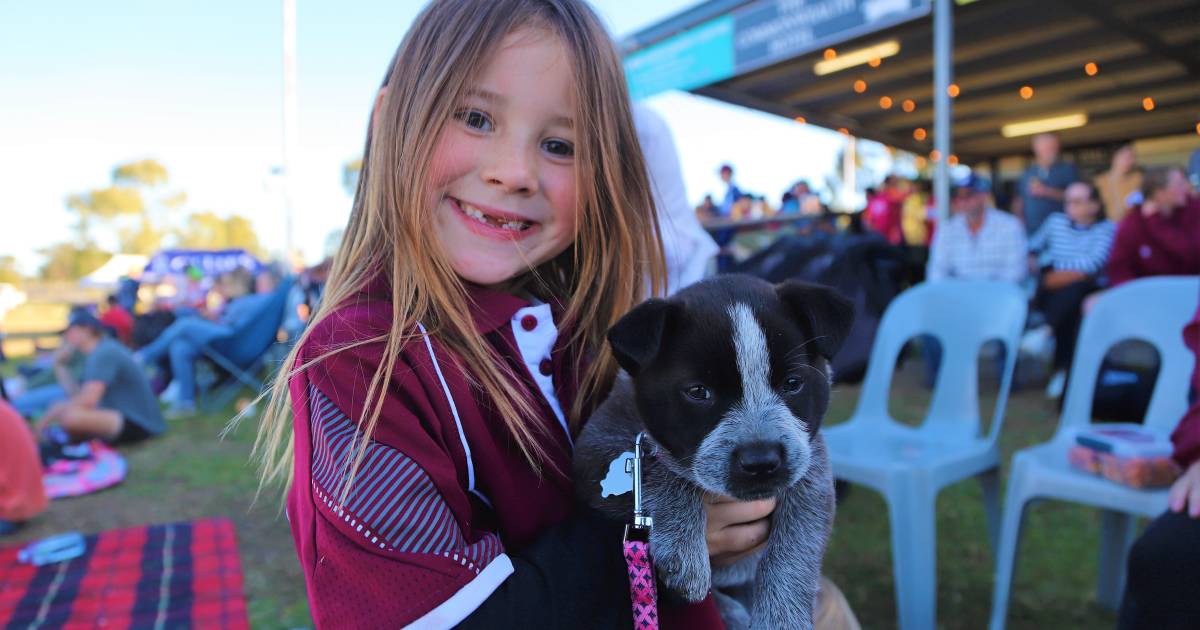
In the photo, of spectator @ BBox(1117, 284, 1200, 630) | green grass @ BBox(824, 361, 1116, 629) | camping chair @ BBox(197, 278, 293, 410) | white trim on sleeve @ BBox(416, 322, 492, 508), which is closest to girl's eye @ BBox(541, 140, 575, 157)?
white trim on sleeve @ BBox(416, 322, 492, 508)

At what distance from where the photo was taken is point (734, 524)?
58.4 inches

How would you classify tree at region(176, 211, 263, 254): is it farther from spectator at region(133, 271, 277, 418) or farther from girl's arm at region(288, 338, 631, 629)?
girl's arm at region(288, 338, 631, 629)

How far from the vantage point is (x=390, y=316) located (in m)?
1.30

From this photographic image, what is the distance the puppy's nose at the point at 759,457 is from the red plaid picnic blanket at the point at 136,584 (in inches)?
113

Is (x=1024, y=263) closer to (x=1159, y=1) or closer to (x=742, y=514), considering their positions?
(x=1159, y=1)

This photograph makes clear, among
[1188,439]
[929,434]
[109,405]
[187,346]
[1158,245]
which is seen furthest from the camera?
[187,346]

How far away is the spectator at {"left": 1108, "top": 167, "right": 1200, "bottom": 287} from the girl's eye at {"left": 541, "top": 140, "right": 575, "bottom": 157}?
5.83 metres

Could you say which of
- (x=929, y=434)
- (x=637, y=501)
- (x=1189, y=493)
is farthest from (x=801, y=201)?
(x=637, y=501)

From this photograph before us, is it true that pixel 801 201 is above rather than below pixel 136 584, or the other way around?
above

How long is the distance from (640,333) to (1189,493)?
1.58 meters

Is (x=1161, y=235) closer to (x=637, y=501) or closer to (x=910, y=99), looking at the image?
(x=637, y=501)

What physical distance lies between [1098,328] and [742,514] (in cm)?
252

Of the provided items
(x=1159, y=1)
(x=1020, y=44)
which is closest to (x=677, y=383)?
(x=1159, y=1)

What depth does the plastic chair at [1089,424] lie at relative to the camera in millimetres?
2584
